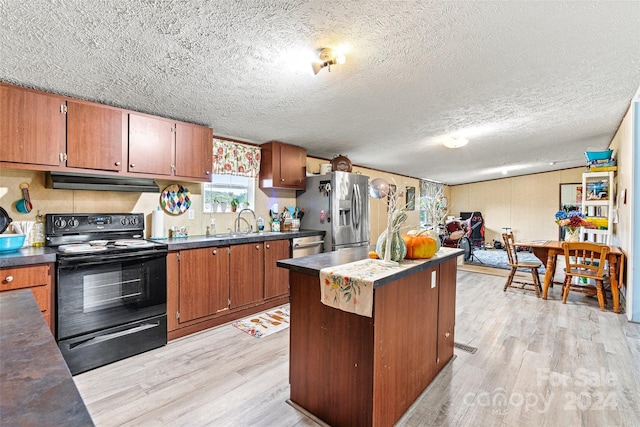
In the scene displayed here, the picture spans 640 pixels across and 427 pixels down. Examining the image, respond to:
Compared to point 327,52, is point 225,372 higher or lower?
lower

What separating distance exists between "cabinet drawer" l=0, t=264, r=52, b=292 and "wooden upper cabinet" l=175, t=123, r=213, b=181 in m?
1.39

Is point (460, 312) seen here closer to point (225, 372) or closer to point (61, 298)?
point (225, 372)

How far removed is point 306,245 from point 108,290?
2.32m

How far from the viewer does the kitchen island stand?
157 centimetres

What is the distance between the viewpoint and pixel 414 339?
1.91m

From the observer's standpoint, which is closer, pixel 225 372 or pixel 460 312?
pixel 225 372

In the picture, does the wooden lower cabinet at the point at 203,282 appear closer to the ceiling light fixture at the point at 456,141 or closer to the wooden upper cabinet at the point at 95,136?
the wooden upper cabinet at the point at 95,136

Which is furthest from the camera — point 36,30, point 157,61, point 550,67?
point 550,67

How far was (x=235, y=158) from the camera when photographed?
394 centimetres

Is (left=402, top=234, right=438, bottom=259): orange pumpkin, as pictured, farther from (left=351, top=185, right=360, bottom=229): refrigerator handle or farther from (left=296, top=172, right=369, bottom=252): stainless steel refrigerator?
(left=351, top=185, right=360, bottom=229): refrigerator handle

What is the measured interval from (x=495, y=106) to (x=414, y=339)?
110 inches

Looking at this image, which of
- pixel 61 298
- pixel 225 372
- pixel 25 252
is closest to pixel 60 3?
pixel 25 252

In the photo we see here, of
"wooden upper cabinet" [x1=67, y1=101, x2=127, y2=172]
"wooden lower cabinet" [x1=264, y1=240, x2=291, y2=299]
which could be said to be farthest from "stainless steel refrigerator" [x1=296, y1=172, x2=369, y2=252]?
"wooden upper cabinet" [x1=67, y1=101, x2=127, y2=172]

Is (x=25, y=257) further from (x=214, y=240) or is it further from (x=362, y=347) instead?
(x=362, y=347)
